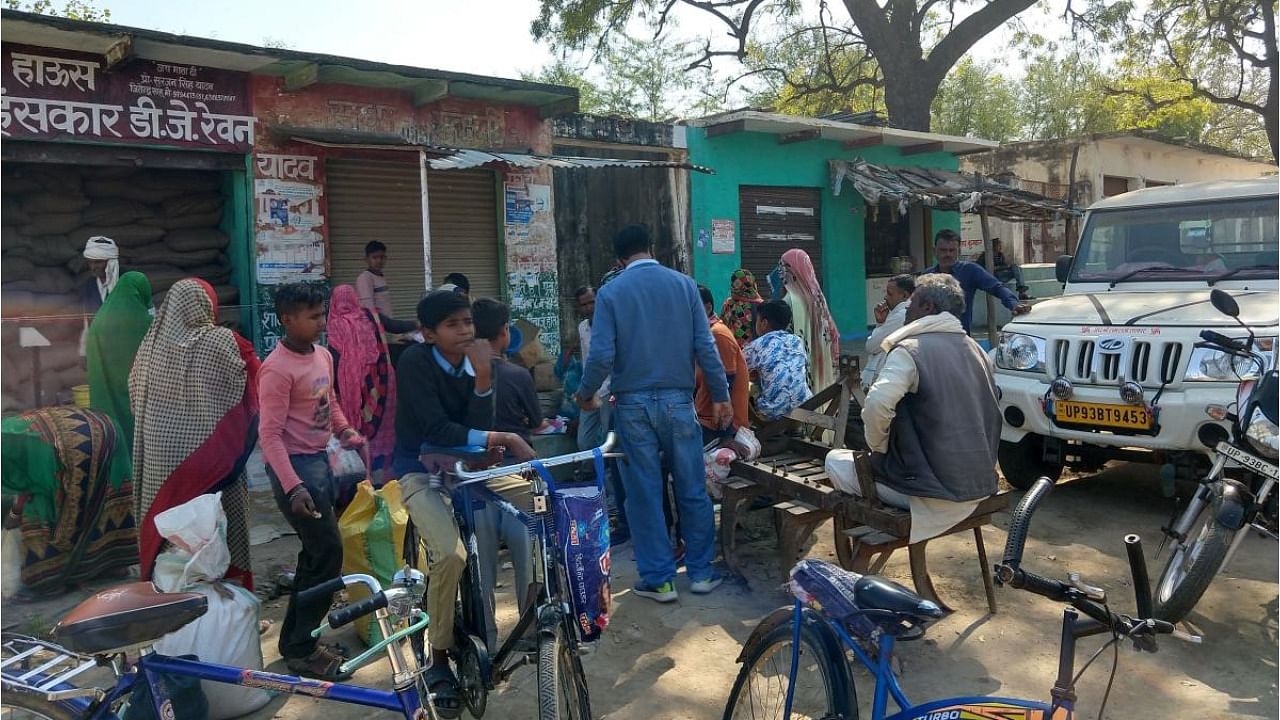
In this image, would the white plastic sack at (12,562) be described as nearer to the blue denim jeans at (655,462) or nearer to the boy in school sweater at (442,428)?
the boy in school sweater at (442,428)

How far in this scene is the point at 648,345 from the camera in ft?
14.6

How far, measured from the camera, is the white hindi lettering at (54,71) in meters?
6.30

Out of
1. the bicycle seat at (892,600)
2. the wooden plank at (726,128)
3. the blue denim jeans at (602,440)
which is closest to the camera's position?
the bicycle seat at (892,600)

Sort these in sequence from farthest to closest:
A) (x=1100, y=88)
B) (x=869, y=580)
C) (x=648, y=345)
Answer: (x=1100, y=88) < (x=648, y=345) < (x=869, y=580)

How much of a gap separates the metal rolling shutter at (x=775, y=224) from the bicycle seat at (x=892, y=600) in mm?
9925

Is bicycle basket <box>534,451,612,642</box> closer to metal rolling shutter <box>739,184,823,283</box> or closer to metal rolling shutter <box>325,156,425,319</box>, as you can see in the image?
metal rolling shutter <box>325,156,425,319</box>

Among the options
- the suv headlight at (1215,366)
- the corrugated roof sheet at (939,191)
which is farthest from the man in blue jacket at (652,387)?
the corrugated roof sheet at (939,191)

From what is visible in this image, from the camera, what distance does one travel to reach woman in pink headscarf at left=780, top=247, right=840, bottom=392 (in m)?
6.58

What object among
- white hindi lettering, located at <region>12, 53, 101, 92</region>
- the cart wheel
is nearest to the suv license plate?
the cart wheel

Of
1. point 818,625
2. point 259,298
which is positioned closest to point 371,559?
point 818,625

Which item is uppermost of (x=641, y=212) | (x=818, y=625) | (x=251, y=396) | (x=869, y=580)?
(x=641, y=212)

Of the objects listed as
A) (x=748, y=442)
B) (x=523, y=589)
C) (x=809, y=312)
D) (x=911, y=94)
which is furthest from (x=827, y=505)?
(x=911, y=94)

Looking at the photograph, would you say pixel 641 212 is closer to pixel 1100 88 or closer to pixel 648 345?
pixel 648 345

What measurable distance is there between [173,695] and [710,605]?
7.93ft
